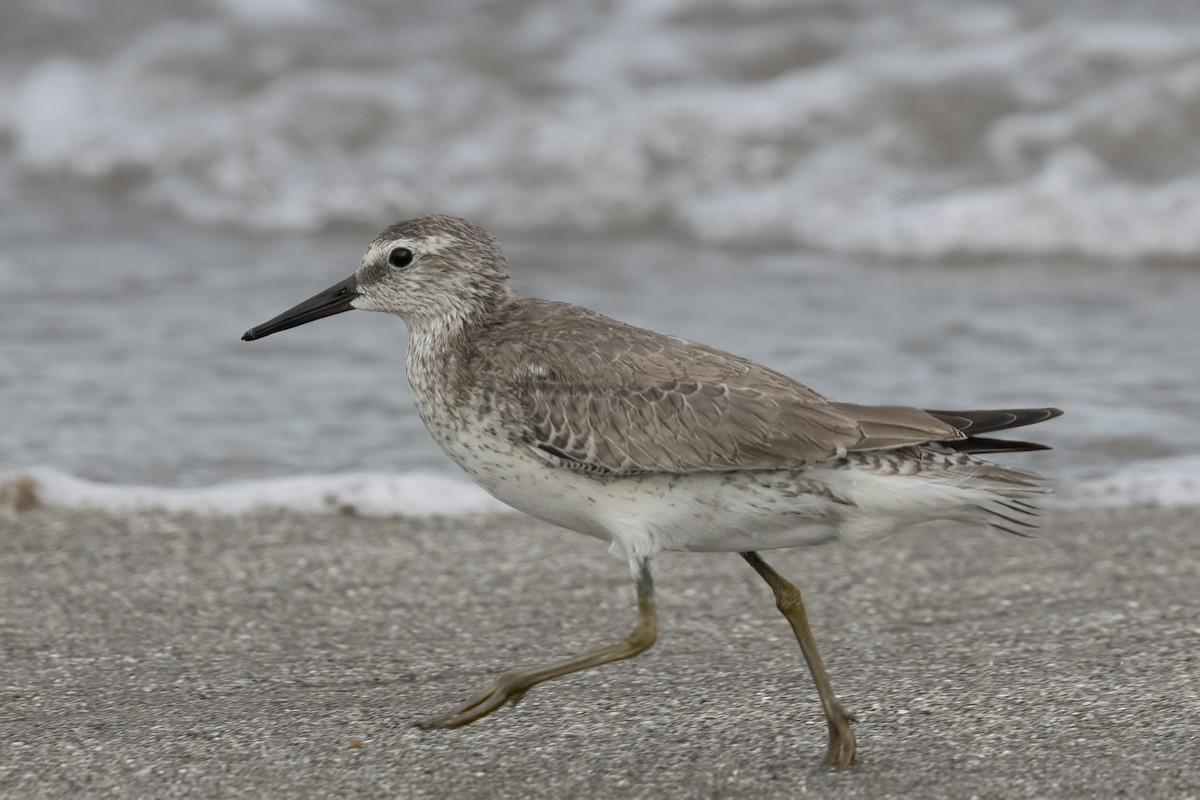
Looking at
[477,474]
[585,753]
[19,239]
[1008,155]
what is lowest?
[585,753]

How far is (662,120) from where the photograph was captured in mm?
11727

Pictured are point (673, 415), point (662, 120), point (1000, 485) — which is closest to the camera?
point (1000, 485)

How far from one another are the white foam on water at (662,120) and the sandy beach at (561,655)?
4719 mm

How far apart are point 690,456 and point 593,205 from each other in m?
7.21

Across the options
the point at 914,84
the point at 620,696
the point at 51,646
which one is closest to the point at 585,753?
the point at 620,696

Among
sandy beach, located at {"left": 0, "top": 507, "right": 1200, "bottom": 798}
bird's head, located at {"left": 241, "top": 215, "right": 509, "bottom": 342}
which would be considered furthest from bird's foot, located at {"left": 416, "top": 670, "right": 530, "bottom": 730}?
bird's head, located at {"left": 241, "top": 215, "right": 509, "bottom": 342}

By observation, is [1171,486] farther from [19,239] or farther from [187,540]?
[19,239]

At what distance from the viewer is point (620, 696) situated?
174 inches

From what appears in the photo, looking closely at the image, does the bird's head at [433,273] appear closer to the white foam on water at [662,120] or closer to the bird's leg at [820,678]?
the bird's leg at [820,678]

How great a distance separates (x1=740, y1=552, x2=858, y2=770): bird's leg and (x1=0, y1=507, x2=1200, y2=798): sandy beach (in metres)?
0.06

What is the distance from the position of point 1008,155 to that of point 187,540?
6.86 metres

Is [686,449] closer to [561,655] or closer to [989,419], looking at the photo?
[989,419]

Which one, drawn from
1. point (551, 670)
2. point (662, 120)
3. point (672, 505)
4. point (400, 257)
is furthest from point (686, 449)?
point (662, 120)

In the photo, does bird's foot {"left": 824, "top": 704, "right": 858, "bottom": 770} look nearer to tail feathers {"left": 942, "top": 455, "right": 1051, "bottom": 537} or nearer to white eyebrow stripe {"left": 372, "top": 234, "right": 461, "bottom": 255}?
tail feathers {"left": 942, "top": 455, "right": 1051, "bottom": 537}
